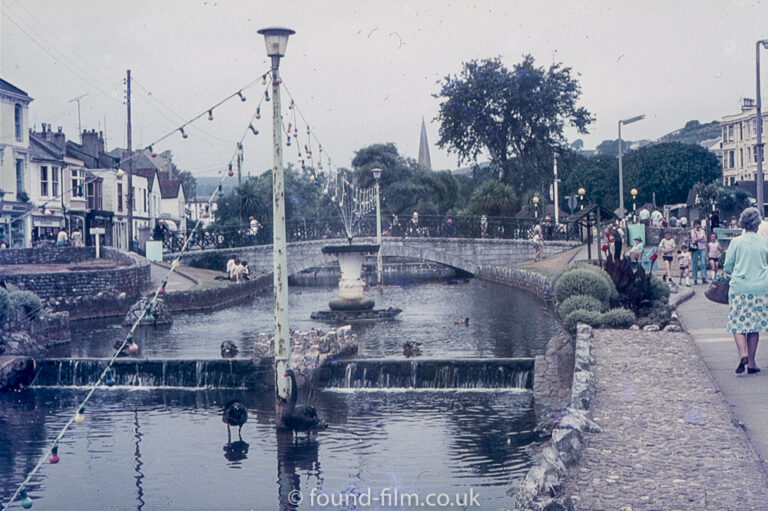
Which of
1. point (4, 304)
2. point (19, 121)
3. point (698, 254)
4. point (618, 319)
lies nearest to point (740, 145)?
point (19, 121)

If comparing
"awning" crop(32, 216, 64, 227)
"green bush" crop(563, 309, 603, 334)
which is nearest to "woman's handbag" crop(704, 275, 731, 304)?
"green bush" crop(563, 309, 603, 334)

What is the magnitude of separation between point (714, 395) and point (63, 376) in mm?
13090

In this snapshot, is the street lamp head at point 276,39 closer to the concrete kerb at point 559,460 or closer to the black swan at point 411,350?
the concrete kerb at point 559,460

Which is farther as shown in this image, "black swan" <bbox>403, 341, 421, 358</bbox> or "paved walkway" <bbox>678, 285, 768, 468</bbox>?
"black swan" <bbox>403, 341, 421, 358</bbox>

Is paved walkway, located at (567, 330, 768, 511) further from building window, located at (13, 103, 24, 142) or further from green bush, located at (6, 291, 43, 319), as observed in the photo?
building window, located at (13, 103, 24, 142)

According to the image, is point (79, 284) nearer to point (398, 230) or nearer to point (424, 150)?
point (398, 230)

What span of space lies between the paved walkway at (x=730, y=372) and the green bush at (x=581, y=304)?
A: 5.46 feet

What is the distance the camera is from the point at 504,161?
206 ft

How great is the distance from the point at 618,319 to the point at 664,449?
953cm

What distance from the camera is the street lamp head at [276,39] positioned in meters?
13.1

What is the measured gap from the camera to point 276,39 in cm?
1315

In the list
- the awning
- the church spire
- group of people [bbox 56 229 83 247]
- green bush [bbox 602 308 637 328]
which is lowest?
green bush [bbox 602 308 637 328]

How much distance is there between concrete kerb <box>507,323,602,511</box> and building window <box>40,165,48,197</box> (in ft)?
159

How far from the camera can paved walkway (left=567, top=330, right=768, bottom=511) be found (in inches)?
280
